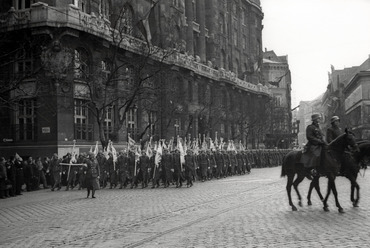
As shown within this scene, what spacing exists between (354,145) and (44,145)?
24.7m

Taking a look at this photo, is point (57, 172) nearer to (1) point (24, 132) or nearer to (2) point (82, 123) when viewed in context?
(1) point (24, 132)

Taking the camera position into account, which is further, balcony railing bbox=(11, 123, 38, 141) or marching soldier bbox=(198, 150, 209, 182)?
balcony railing bbox=(11, 123, 38, 141)

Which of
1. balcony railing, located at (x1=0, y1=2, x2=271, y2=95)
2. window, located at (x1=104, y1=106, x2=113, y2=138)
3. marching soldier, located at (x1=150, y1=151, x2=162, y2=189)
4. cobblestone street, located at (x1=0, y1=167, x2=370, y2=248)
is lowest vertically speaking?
cobblestone street, located at (x1=0, y1=167, x2=370, y2=248)

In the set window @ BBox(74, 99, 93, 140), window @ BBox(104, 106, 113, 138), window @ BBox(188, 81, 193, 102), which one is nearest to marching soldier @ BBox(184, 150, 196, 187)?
window @ BBox(74, 99, 93, 140)

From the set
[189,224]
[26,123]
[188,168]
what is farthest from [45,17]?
[189,224]

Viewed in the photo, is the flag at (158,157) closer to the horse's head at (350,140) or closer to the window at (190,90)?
the horse's head at (350,140)

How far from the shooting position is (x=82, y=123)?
123ft

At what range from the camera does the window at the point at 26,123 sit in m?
35.6

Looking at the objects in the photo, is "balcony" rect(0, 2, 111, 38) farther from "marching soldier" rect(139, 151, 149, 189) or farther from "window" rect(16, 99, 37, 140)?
"marching soldier" rect(139, 151, 149, 189)

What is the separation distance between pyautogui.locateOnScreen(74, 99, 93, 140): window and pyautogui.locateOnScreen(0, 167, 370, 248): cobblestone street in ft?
63.2

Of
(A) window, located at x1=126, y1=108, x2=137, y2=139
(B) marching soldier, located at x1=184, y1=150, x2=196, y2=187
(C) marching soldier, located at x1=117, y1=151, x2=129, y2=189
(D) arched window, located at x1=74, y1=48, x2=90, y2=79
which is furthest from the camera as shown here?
(A) window, located at x1=126, y1=108, x2=137, y2=139

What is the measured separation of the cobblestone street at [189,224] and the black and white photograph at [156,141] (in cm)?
4

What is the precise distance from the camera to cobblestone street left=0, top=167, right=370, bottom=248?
9.51 meters

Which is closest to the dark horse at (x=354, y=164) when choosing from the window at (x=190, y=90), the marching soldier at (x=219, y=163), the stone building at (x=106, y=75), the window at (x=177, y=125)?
the stone building at (x=106, y=75)
